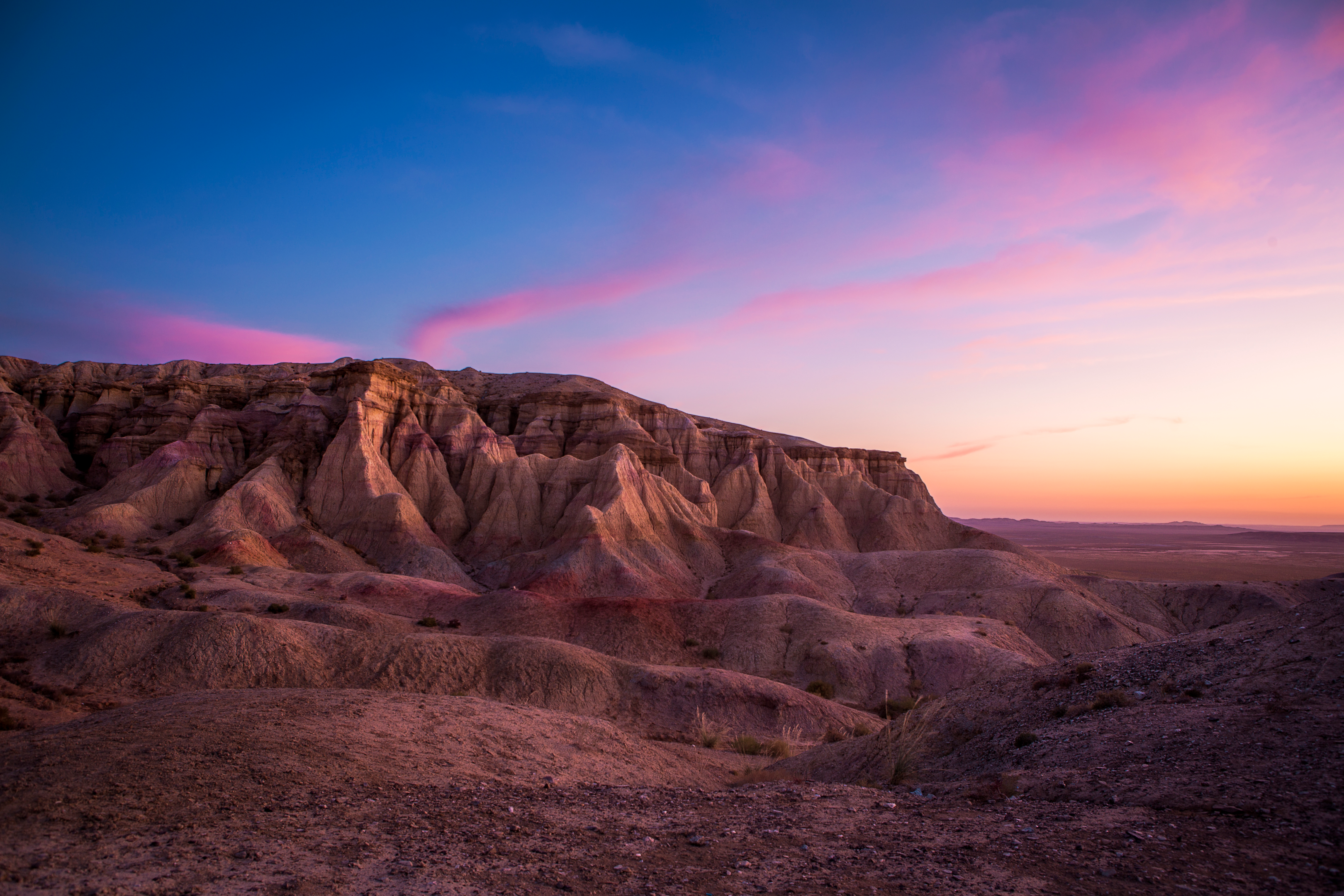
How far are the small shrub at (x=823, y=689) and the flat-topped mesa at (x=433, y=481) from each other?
20.3 meters

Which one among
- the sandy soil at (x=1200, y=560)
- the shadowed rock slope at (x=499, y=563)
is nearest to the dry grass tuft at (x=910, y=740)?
the shadowed rock slope at (x=499, y=563)

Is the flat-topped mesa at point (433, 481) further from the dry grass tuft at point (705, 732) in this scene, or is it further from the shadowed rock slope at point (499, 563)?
the dry grass tuft at point (705, 732)

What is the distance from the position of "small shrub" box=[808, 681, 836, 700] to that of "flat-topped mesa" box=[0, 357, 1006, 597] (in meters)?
20.3

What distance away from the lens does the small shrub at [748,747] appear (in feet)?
66.9

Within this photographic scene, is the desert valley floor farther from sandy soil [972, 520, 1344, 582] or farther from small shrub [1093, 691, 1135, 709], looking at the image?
sandy soil [972, 520, 1344, 582]

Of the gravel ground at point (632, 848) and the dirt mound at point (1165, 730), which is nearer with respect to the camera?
the gravel ground at point (632, 848)

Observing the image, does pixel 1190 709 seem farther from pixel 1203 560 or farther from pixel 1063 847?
pixel 1203 560

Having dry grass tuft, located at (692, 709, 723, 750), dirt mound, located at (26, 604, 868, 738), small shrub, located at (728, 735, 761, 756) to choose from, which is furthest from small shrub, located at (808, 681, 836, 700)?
small shrub, located at (728, 735, 761, 756)

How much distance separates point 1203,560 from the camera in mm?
129000

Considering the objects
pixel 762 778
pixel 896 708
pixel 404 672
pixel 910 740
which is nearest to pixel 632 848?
pixel 762 778

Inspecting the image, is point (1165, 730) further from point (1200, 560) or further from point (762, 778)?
point (1200, 560)

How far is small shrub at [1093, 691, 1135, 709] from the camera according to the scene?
12867mm

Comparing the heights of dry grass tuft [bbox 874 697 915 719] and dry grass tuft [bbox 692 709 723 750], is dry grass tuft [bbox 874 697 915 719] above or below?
below

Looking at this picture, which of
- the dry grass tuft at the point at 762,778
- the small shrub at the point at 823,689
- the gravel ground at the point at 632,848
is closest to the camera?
the gravel ground at the point at 632,848
